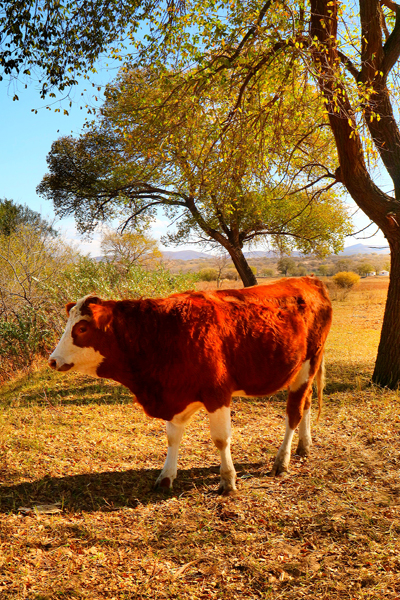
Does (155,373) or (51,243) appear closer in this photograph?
(155,373)

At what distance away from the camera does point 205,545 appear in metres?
3.46

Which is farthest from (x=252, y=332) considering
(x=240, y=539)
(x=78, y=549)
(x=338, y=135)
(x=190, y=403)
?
(x=338, y=135)

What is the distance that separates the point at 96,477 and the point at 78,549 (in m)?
1.24

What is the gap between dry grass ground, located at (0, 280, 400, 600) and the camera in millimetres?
3045

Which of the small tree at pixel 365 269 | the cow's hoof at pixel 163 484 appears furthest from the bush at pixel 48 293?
the small tree at pixel 365 269

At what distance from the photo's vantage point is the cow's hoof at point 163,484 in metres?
4.40

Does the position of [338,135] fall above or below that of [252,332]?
above

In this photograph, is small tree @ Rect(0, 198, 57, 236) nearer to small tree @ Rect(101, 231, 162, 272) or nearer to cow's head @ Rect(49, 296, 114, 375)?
small tree @ Rect(101, 231, 162, 272)

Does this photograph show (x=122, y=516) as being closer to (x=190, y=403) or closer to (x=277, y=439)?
(x=190, y=403)

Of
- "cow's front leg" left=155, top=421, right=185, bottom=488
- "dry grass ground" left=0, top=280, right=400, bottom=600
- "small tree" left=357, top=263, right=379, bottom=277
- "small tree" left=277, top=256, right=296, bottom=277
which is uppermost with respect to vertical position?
"small tree" left=277, top=256, right=296, bottom=277

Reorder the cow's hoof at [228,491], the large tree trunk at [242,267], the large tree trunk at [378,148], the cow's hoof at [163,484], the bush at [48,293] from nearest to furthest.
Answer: the cow's hoof at [228,491] < the cow's hoof at [163,484] < the large tree trunk at [378,148] < the bush at [48,293] < the large tree trunk at [242,267]

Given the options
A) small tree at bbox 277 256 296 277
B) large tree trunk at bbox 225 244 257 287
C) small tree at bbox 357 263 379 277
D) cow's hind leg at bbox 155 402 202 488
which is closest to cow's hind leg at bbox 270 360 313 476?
cow's hind leg at bbox 155 402 202 488

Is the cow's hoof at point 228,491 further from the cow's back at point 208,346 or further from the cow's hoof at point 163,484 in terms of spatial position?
the cow's back at point 208,346

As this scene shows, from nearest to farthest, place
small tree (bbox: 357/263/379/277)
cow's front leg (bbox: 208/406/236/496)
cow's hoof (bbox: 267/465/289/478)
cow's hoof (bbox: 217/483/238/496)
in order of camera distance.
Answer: cow's front leg (bbox: 208/406/236/496) < cow's hoof (bbox: 217/483/238/496) < cow's hoof (bbox: 267/465/289/478) < small tree (bbox: 357/263/379/277)
